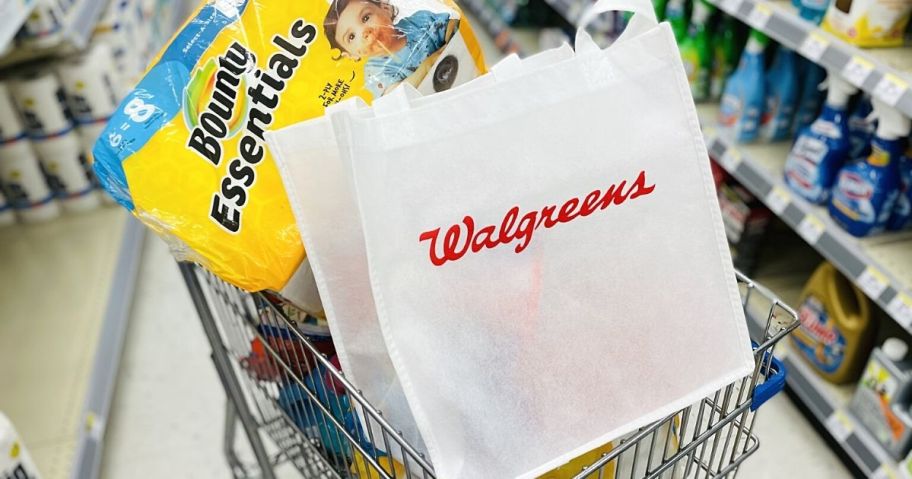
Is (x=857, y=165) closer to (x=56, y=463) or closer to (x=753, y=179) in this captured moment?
(x=753, y=179)

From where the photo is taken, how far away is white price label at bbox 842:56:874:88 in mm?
1418

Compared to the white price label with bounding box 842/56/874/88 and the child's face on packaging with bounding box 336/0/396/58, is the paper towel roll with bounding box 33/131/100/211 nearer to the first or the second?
the child's face on packaging with bounding box 336/0/396/58

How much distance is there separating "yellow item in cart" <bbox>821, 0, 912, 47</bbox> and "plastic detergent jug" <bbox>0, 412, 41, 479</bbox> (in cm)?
173

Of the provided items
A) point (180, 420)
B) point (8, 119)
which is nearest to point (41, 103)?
point (8, 119)

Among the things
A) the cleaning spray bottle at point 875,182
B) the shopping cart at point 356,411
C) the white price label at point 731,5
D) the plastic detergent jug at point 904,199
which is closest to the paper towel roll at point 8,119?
the shopping cart at point 356,411

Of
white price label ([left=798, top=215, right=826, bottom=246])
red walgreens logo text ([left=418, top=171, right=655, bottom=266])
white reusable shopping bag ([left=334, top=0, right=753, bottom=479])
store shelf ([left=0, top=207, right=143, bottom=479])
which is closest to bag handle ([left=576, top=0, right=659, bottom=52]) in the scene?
white reusable shopping bag ([left=334, top=0, right=753, bottom=479])

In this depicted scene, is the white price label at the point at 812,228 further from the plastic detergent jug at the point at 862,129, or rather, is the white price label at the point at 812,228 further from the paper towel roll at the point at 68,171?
the paper towel roll at the point at 68,171

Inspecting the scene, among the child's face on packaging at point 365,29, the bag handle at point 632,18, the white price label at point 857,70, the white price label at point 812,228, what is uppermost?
the child's face on packaging at point 365,29

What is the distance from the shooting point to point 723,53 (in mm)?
2066

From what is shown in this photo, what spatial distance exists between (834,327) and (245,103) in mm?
1501

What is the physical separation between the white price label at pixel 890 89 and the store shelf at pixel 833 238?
1.12 ft

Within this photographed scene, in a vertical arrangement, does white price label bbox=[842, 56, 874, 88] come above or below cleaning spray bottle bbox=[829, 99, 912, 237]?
above

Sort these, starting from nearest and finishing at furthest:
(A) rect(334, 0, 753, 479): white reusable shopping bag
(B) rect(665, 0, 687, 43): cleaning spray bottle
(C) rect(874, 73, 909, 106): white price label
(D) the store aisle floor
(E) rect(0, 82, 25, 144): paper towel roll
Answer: (A) rect(334, 0, 753, 479): white reusable shopping bag < (C) rect(874, 73, 909, 106): white price label < (D) the store aisle floor < (E) rect(0, 82, 25, 144): paper towel roll < (B) rect(665, 0, 687, 43): cleaning spray bottle

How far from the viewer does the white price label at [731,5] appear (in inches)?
69.9
